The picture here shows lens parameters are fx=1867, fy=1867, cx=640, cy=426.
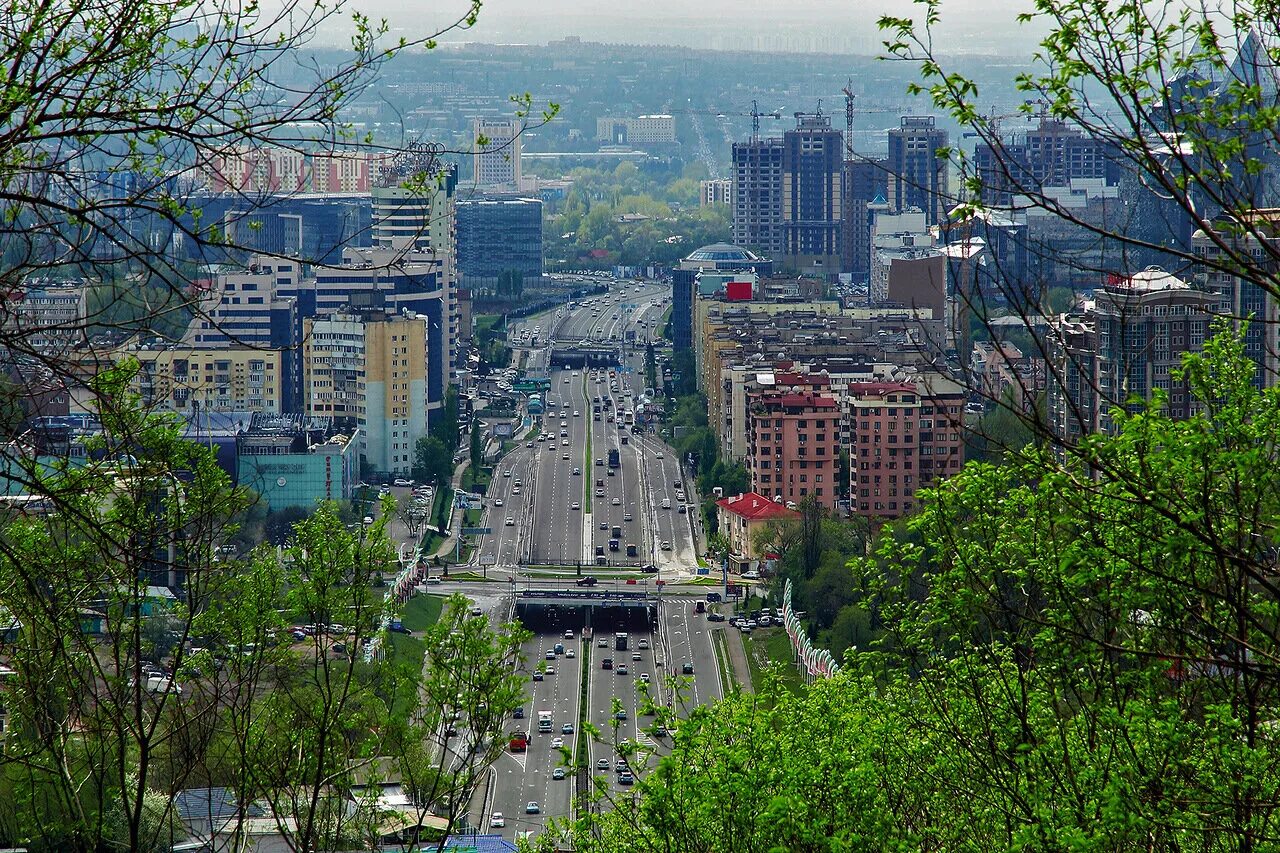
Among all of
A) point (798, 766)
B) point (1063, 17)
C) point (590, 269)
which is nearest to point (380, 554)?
point (798, 766)

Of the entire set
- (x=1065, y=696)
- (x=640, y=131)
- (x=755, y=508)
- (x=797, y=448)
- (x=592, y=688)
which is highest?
(x=640, y=131)

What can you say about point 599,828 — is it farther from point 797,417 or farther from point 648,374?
point 648,374

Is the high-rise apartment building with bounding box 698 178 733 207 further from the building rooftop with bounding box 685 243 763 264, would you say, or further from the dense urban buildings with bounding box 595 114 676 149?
the dense urban buildings with bounding box 595 114 676 149

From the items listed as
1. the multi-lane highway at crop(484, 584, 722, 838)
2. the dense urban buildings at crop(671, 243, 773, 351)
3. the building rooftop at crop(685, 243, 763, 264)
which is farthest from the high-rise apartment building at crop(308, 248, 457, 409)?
the building rooftop at crop(685, 243, 763, 264)

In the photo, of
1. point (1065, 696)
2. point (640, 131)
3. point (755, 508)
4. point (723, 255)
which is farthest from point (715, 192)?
point (1065, 696)

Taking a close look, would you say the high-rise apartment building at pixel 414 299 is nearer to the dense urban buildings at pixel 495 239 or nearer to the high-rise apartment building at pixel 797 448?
the high-rise apartment building at pixel 797 448

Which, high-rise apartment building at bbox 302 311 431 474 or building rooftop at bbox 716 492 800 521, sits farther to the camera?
high-rise apartment building at bbox 302 311 431 474

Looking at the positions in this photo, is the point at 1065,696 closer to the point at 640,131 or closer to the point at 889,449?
the point at 889,449
